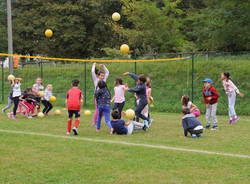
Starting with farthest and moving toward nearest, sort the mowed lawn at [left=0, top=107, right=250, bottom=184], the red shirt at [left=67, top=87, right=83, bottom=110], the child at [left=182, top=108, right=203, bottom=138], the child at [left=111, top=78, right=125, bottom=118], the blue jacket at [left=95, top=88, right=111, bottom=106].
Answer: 1. the child at [left=111, top=78, right=125, bottom=118]
2. the blue jacket at [left=95, top=88, right=111, bottom=106]
3. the red shirt at [left=67, top=87, right=83, bottom=110]
4. the child at [left=182, top=108, right=203, bottom=138]
5. the mowed lawn at [left=0, top=107, right=250, bottom=184]

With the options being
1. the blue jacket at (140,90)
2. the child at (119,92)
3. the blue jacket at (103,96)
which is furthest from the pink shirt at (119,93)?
the blue jacket at (103,96)

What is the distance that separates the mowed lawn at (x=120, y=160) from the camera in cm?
621

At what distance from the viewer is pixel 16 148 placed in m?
8.48

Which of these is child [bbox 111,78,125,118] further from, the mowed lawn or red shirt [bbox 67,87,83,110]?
red shirt [bbox 67,87,83,110]

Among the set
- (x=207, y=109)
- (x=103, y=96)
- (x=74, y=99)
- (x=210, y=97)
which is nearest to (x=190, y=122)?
(x=210, y=97)

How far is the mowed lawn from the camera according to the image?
621 centimetres

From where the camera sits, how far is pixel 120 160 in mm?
7383

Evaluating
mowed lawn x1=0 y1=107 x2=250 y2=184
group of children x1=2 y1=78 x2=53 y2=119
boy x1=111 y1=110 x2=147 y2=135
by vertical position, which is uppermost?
group of children x1=2 y1=78 x2=53 y2=119

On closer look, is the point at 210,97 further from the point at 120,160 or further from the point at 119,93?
the point at 120,160

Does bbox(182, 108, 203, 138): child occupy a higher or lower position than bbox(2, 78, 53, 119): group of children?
lower

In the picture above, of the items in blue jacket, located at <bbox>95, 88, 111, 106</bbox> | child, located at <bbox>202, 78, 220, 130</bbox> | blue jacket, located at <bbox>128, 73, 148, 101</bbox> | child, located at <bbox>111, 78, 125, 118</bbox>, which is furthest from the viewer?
child, located at <bbox>111, 78, 125, 118</bbox>

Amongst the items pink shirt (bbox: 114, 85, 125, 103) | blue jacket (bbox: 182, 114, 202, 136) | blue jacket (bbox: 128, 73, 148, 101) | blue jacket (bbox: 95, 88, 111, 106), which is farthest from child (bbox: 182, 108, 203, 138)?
pink shirt (bbox: 114, 85, 125, 103)

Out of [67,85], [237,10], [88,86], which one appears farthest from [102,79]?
[237,10]

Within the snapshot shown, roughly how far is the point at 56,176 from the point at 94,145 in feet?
8.63
